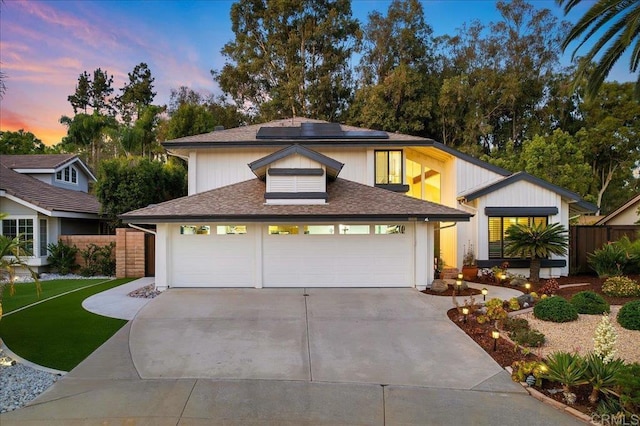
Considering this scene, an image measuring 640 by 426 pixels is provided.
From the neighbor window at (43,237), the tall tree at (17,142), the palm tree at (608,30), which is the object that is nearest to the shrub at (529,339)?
the palm tree at (608,30)

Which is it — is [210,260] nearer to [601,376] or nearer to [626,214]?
[601,376]

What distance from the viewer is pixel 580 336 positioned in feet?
23.7

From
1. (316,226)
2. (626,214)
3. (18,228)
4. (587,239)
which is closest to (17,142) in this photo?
(18,228)

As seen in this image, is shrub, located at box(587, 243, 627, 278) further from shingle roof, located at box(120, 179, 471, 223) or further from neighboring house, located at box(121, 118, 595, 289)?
shingle roof, located at box(120, 179, 471, 223)

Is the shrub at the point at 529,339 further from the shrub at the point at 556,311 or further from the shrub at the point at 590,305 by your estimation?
the shrub at the point at 590,305

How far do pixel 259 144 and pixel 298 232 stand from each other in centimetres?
451

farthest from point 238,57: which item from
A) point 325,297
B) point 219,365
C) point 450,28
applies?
point 219,365

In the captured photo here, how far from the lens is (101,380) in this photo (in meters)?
5.32

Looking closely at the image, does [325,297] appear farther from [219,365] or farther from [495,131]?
[495,131]

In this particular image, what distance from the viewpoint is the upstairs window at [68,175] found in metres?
20.8

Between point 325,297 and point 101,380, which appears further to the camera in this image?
point 325,297

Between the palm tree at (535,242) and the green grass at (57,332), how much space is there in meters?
12.1

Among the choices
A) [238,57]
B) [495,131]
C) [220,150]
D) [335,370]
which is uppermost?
[238,57]

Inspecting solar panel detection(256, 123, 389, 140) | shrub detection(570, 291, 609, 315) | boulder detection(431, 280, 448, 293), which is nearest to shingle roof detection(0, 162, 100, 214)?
solar panel detection(256, 123, 389, 140)
